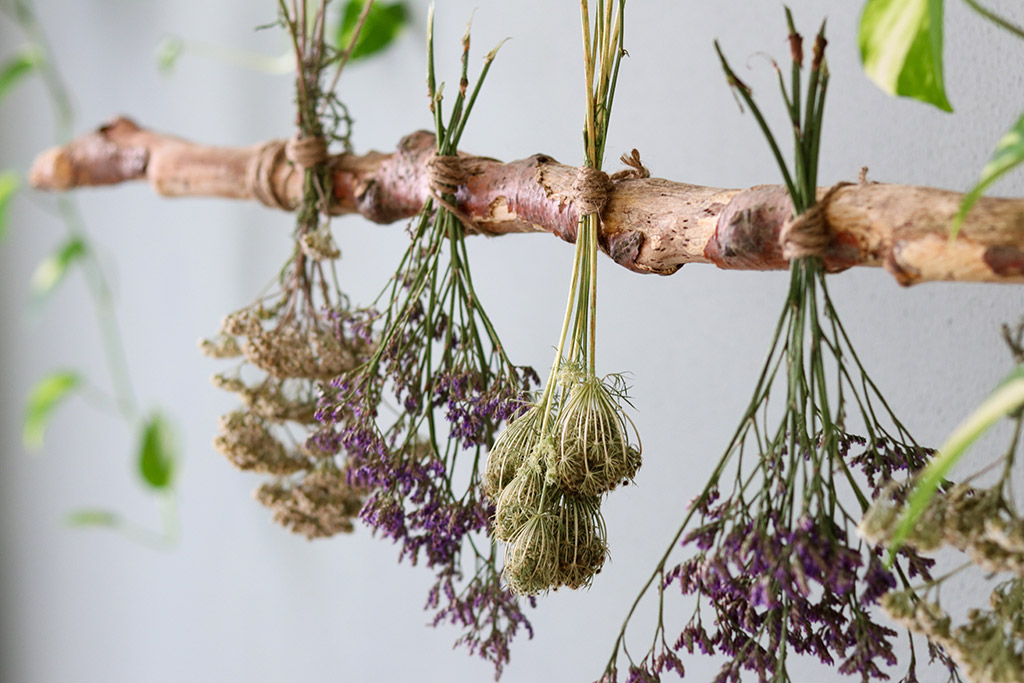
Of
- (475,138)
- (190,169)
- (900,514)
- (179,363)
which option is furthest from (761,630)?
(179,363)

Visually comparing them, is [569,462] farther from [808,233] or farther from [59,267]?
[59,267]

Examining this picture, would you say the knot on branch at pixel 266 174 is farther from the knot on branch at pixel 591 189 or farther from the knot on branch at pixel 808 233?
the knot on branch at pixel 808 233

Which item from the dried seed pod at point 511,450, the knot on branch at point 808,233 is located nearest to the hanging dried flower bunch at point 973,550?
the knot on branch at point 808,233

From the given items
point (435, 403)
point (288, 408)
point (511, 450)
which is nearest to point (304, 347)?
point (288, 408)

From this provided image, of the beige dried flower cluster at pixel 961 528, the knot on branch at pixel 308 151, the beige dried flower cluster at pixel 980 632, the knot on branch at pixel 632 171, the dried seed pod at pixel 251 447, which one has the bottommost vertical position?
the beige dried flower cluster at pixel 980 632

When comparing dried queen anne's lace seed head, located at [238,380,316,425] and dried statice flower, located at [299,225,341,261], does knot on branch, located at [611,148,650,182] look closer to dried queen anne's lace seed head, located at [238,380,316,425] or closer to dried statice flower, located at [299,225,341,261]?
dried statice flower, located at [299,225,341,261]

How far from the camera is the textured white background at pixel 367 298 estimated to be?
0.81 metres

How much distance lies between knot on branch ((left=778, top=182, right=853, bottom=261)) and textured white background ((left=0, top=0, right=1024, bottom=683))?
0.27m

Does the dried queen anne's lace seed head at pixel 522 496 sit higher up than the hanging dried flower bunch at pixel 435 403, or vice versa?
the hanging dried flower bunch at pixel 435 403

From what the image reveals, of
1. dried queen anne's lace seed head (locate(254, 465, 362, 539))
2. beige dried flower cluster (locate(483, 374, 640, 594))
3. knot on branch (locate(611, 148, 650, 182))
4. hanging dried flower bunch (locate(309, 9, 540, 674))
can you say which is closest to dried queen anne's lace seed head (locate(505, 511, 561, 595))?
beige dried flower cluster (locate(483, 374, 640, 594))

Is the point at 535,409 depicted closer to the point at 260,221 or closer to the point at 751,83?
the point at 751,83

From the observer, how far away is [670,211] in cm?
64

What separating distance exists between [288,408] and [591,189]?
45 centimetres

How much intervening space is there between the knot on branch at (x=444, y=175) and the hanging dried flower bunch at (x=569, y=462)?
0.14 metres
